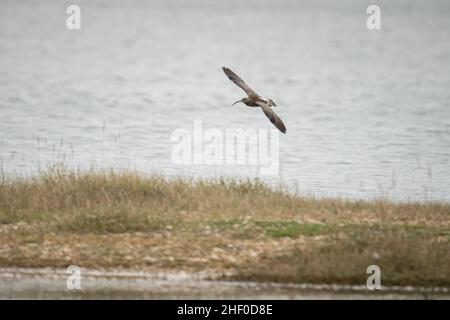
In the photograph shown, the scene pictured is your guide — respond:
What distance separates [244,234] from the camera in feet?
57.8

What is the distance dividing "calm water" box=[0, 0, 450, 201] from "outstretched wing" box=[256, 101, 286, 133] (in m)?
4.63

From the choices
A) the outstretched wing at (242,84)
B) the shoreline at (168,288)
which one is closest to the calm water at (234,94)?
the outstretched wing at (242,84)

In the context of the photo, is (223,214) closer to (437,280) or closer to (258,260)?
(258,260)

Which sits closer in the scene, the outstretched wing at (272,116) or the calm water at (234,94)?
the outstretched wing at (272,116)

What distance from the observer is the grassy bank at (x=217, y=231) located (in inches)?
643

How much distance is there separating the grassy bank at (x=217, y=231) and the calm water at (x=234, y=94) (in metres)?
5.20

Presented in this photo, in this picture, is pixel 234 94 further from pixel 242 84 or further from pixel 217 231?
pixel 217 231

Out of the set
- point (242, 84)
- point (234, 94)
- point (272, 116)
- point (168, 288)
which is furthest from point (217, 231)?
point (234, 94)

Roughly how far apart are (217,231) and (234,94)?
41.6m

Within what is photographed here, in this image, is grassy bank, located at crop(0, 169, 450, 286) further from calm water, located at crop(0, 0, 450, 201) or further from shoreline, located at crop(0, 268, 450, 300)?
calm water, located at crop(0, 0, 450, 201)

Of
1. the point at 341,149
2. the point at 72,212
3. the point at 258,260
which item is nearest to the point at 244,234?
the point at 258,260

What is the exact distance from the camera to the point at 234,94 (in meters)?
59.2

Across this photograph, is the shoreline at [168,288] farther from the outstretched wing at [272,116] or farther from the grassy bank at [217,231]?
the outstretched wing at [272,116]

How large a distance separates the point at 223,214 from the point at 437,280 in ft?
12.7
